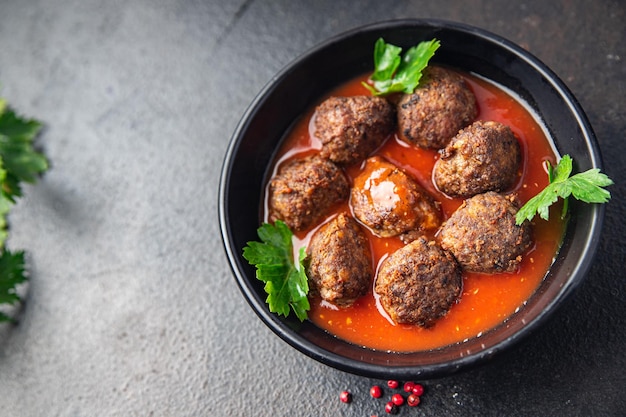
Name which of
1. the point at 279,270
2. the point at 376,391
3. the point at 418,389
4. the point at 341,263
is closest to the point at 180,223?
the point at 279,270

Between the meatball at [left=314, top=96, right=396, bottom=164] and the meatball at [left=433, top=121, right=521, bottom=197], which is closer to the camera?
the meatball at [left=433, top=121, right=521, bottom=197]

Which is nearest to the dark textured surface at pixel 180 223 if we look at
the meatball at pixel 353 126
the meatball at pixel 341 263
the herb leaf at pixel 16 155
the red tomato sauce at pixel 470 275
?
the herb leaf at pixel 16 155

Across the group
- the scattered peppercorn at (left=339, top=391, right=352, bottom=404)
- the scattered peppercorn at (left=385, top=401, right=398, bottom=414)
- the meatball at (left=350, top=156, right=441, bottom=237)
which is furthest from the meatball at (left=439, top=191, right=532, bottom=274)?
the scattered peppercorn at (left=339, top=391, right=352, bottom=404)

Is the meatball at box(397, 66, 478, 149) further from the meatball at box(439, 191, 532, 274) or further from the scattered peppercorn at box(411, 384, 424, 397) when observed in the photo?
the scattered peppercorn at box(411, 384, 424, 397)

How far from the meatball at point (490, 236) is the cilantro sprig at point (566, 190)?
3.0 inches

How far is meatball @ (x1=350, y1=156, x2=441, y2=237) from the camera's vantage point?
397cm

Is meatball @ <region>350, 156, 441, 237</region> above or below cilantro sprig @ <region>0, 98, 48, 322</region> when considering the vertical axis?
above

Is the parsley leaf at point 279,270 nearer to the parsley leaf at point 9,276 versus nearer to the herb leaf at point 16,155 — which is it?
the parsley leaf at point 9,276

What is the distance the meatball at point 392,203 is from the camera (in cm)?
397

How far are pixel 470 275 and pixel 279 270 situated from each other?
1158 millimetres

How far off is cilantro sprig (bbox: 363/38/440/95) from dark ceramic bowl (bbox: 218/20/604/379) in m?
0.08

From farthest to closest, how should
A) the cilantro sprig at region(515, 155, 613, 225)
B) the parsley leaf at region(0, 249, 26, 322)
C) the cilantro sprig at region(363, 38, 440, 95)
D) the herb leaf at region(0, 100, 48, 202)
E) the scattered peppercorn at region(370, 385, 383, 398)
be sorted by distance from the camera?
1. the herb leaf at region(0, 100, 48, 202)
2. the parsley leaf at region(0, 249, 26, 322)
3. the scattered peppercorn at region(370, 385, 383, 398)
4. the cilantro sprig at region(363, 38, 440, 95)
5. the cilantro sprig at region(515, 155, 613, 225)

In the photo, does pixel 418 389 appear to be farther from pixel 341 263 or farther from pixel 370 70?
pixel 370 70

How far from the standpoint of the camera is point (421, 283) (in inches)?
150
